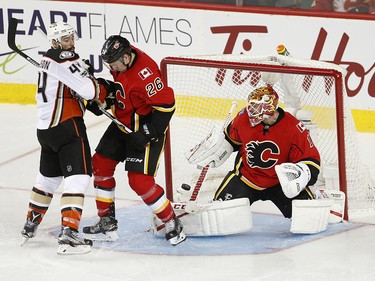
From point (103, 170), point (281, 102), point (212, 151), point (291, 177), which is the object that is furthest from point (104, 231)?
point (281, 102)

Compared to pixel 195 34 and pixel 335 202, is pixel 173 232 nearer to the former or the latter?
pixel 335 202

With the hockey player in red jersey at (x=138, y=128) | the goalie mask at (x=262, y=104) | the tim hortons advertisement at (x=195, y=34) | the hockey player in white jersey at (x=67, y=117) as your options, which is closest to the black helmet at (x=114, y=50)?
the hockey player in red jersey at (x=138, y=128)

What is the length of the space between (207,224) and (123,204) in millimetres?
804

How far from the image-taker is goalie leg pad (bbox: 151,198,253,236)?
5500 millimetres

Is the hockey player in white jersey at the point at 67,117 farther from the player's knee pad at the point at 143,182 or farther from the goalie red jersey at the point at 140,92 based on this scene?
the player's knee pad at the point at 143,182

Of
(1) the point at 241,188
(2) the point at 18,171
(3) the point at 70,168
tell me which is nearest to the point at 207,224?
(1) the point at 241,188

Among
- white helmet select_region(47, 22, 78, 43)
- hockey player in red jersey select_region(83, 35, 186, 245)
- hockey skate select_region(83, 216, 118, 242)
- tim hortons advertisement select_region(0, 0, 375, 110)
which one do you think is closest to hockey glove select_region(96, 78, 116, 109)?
hockey player in red jersey select_region(83, 35, 186, 245)

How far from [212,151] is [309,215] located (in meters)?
0.53

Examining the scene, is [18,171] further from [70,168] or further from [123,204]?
[70,168]

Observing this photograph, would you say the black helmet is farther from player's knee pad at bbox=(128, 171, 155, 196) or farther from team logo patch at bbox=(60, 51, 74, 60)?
player's knee pad at bbox=(128, 171, 155, 196)

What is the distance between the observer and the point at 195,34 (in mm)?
7641

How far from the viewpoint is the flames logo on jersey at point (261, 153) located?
218 inches

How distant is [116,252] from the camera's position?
5.39 metres

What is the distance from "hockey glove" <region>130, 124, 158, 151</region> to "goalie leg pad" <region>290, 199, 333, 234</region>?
0.71 metres
